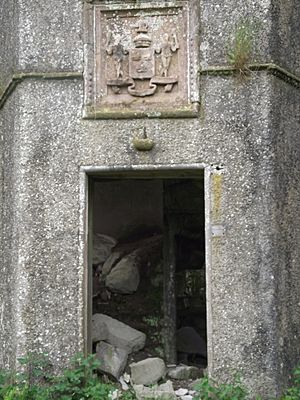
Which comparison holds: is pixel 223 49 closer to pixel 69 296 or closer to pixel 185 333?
pixel 69 296

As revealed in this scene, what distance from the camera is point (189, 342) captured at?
871 centimetres

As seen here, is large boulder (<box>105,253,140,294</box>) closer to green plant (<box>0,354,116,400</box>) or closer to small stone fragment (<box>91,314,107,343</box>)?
small stone fragment (<box>91,314,107,343</box>)

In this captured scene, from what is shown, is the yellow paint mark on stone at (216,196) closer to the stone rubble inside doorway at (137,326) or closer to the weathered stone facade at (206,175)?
the weathered stone facade at (206,175)

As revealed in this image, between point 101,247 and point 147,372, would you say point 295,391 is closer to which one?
point 147,372

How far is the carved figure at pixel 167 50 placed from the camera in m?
6.31

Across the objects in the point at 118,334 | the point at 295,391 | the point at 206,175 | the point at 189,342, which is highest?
the point at 206,175

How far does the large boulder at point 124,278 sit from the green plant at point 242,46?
350 cm

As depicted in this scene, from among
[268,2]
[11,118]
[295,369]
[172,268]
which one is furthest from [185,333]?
[268,2]

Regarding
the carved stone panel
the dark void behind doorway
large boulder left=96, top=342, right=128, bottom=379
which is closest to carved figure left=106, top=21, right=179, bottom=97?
the carved stone panel

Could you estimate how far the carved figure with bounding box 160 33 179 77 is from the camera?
6312 millimetres

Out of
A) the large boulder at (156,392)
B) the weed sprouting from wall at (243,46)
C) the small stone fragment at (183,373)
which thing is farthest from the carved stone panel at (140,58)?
the small stone fragment at (183,373)

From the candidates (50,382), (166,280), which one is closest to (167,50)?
(50,382)

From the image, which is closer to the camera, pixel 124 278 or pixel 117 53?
pixel 117 53

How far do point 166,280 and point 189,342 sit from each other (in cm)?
82
